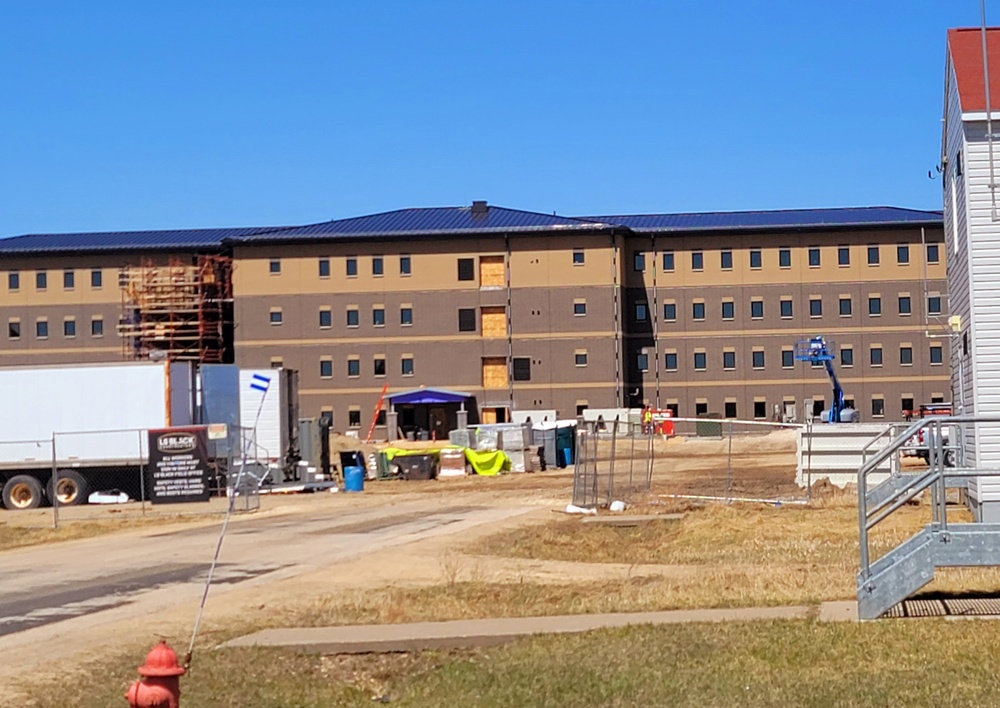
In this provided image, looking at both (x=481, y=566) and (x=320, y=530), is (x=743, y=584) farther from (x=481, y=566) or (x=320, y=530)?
(x=320, y=530)

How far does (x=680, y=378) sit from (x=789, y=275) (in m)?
9.45

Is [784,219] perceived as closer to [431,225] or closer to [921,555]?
[431,225]

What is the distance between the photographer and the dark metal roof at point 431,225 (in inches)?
3570

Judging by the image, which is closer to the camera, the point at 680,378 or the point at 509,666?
the point at 509,666

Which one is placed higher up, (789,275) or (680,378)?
(789,275)

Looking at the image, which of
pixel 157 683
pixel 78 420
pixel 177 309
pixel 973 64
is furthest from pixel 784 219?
pixel 157 683

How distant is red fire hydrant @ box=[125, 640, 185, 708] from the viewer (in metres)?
7.89

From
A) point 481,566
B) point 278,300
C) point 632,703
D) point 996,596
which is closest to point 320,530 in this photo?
point 481,566

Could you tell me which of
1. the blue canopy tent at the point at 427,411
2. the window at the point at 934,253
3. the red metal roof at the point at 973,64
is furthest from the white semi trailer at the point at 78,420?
the window at the point at 934,253

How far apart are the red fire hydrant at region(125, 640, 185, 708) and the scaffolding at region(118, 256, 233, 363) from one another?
84500 millimetres

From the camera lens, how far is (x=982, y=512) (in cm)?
2372

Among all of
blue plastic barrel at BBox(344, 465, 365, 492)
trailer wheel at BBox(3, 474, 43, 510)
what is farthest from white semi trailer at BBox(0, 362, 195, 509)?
blue plastic barrel at BBox(344, 465, 365, 492)

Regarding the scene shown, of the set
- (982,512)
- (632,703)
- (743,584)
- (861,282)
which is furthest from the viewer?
(861,282)

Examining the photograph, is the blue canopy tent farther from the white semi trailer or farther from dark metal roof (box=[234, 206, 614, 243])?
the white semi trailer
